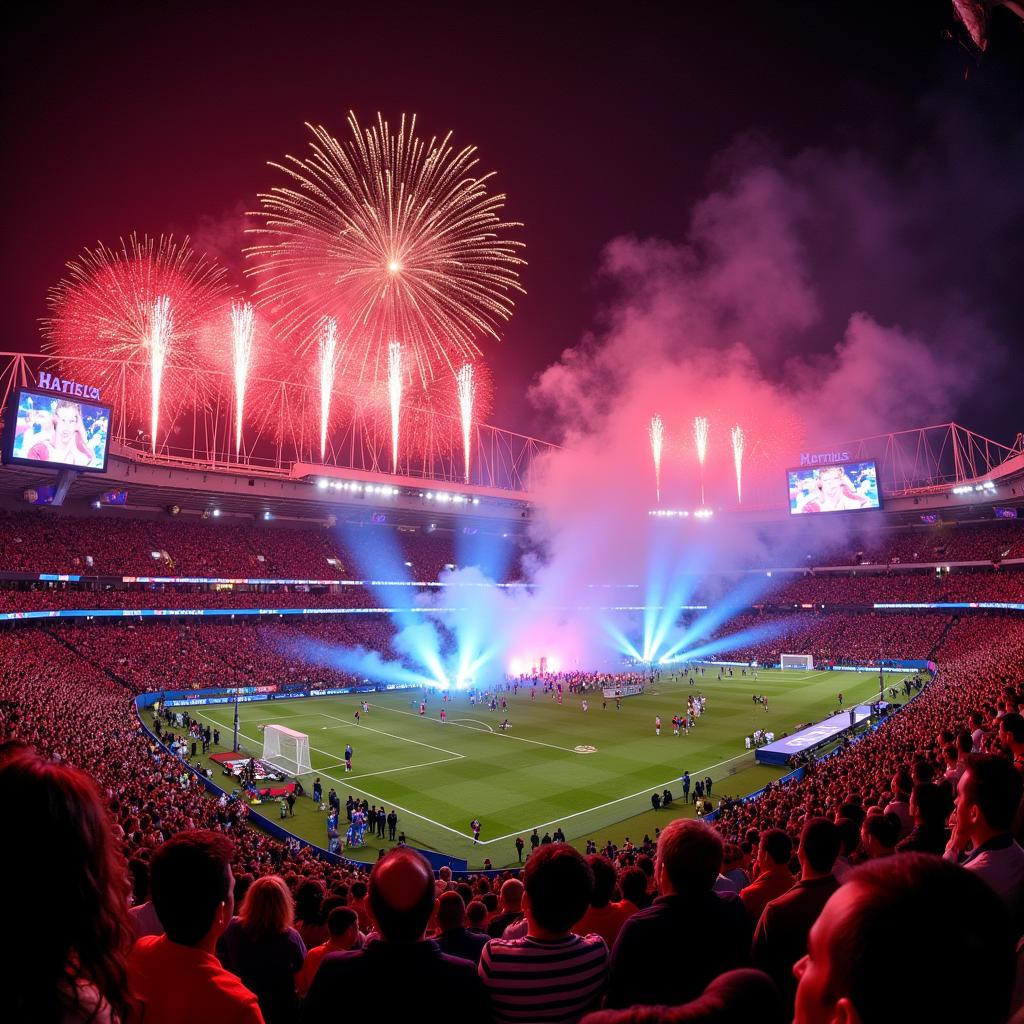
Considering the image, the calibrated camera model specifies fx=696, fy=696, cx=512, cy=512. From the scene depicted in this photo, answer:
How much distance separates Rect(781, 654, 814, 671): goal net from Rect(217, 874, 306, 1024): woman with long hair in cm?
6997

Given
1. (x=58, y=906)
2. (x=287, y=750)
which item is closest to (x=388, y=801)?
(x=287, y=750)

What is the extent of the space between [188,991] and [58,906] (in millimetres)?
1168

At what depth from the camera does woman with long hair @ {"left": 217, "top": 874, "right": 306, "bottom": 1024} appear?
443 centimetres

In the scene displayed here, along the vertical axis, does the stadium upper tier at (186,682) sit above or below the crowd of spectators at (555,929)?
below

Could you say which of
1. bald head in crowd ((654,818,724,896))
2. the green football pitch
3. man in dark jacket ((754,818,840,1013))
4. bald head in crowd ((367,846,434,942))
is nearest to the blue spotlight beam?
the green football pitch

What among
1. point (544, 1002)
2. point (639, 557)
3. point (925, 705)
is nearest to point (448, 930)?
point (544, 1002)

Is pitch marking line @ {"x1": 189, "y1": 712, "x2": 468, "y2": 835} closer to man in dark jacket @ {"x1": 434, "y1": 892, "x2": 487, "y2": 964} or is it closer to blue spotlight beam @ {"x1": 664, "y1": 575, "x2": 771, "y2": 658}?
man in dark jacket @ {"x1": 434, "y1": 892, "x2": 487, "y2": 964}

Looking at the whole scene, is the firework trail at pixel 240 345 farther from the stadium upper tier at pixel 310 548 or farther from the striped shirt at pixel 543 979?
the striped shirt at pixel 543 979

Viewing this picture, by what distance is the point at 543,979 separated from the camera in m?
3.19

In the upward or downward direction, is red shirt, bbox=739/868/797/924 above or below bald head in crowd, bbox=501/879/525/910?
above

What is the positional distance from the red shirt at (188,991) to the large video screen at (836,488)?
2584 inches

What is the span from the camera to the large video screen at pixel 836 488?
60.6m

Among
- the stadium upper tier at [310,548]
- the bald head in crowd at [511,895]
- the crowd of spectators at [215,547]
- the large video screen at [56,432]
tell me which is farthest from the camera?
the stadium upper tier at [310,548]

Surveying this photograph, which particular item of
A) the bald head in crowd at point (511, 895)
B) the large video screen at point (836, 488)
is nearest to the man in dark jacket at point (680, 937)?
the bald head in crowd at point (511, 895)
